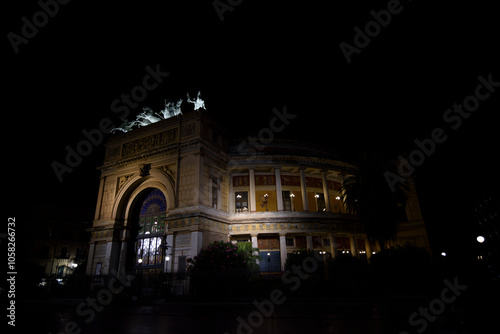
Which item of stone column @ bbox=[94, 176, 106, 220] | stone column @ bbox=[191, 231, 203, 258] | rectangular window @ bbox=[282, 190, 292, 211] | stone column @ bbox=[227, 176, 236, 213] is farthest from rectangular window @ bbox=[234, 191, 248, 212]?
stone column @ bbox=[94, 176, 106, 220]

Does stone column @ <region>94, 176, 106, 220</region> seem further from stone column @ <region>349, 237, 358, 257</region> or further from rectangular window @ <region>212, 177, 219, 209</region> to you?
stone column @ <region>349, 237, 358, 257</region>

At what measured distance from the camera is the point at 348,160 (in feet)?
113

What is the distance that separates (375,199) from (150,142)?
72.4 feet

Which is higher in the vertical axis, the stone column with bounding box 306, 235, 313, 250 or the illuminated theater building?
the illuminated theater building

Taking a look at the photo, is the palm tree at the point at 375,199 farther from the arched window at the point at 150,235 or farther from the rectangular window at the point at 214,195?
the arched window at the point at 150,235

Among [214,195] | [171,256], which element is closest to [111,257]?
[171,256]

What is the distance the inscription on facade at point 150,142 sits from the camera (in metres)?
26.8

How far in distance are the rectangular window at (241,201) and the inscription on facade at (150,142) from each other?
9.14 meters

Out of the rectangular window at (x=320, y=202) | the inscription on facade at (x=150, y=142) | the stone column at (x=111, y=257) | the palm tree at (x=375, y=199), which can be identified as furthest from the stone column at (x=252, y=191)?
the stone column at (x=111, y=257)

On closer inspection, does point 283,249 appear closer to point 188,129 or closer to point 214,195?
point 214,195

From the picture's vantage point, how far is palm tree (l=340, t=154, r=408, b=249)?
2188 centimetres

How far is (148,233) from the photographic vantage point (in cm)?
2652

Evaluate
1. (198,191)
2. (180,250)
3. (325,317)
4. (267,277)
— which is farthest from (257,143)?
(325,317)

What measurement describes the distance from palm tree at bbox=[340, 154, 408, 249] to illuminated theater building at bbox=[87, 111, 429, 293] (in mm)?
6146
